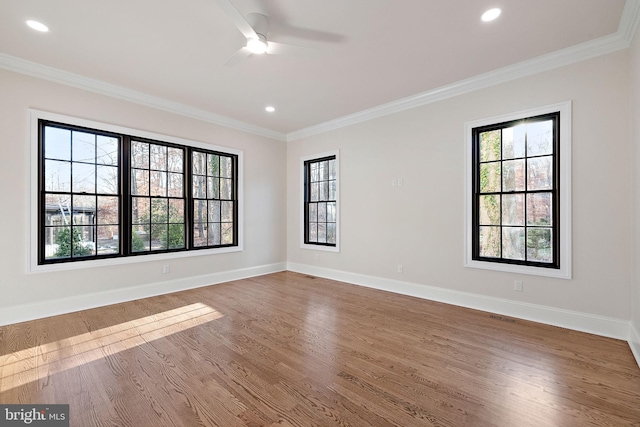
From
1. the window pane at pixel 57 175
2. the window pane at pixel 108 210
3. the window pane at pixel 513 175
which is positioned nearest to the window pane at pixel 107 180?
the window pane at pixel 108 210

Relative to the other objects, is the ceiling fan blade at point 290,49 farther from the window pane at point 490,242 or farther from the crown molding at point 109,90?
the window pane at point 490,242

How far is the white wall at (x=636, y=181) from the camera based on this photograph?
2602 millimetres

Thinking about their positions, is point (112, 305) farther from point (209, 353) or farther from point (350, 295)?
point (350, 295)

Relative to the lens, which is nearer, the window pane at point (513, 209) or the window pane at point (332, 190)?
the window pane at point (513, 209)

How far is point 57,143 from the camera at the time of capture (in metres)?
3.76

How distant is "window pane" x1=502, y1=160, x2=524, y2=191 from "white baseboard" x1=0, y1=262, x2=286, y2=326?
4.64 m

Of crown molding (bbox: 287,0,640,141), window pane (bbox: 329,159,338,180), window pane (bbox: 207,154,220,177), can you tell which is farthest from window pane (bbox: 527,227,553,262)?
window pane (bbox: 207,154,220,177)

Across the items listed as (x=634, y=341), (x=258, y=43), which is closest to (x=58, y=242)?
(x=258, y=43)

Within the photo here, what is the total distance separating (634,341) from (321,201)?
4654mm

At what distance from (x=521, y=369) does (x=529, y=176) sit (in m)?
2.31

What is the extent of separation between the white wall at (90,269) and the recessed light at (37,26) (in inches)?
41.6

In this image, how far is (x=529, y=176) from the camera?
3.57 meters

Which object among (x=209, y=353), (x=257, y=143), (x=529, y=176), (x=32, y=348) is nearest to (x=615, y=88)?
(x=529, y=176)

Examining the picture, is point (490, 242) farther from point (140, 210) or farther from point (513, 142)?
point (140, 210)
